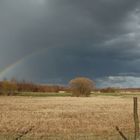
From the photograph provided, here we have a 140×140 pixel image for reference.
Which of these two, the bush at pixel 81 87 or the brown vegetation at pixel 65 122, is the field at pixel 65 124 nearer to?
A: the brown vegetation at pixel 65 122

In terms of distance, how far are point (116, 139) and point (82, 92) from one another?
11853 centimetres

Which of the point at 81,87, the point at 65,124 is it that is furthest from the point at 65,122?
the point at 81,87

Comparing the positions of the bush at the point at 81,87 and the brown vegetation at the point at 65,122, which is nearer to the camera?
the brown vegetation at the point at 65,122

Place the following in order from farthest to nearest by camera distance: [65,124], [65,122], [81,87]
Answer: [81,87], [65,122], [65,124]

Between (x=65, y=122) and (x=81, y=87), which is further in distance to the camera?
(x=81, y=87)

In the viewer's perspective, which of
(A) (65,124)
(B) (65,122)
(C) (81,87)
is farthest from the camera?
(C) (81,87)

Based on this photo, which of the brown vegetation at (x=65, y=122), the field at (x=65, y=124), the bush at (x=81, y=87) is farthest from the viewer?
the bush at (x=81, y=87)

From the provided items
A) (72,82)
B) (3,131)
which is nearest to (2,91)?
(72,82)

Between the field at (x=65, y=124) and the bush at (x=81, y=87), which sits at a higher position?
the bush at (x=81, y=87)

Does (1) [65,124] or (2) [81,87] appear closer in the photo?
(1) [65,124]

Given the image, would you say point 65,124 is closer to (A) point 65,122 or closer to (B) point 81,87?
(A) point 65,122

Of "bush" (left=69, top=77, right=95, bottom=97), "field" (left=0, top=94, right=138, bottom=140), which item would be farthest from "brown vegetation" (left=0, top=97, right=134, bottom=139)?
"bush" (left=69, top=77, right=95, bottom=97)

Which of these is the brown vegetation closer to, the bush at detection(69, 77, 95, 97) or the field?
the field

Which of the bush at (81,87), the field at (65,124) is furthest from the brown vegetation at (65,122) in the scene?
the bush at (81,87)
